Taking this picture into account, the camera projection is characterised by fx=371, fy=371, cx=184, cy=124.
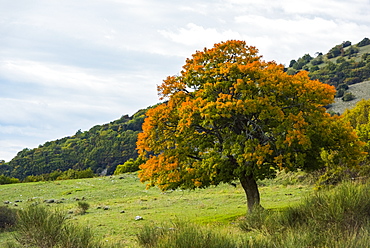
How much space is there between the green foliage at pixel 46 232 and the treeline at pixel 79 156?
341ft

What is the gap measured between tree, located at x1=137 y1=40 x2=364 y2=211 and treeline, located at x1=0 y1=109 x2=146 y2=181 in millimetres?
95218

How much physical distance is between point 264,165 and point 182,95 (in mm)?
5419

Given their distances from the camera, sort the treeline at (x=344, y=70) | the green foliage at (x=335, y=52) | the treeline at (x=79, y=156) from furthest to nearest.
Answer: the green foliage at (x=335, y=52) < the treeline at (x=344, y=70) < the treeline at (x=79, y=156)

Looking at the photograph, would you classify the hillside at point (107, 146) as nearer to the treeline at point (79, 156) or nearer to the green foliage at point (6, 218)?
the treeline at point (79, 156)

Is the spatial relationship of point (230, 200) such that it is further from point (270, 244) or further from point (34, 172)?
point (34, 172)

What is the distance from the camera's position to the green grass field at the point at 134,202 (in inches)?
766

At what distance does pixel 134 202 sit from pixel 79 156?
337 feet

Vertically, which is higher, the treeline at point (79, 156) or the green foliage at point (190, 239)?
the treeline at point (79, 156)

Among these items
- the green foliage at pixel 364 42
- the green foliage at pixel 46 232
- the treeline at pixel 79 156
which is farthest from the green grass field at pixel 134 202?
the green foliage at pixel 364 42

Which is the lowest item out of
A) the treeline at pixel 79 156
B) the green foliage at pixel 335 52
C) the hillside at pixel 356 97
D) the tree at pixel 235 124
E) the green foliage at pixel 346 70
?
the tree at pixel 235 124

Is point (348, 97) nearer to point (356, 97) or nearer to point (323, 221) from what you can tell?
point (356, 97)

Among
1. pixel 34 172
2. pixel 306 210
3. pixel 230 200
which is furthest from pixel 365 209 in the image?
pixel 34 172

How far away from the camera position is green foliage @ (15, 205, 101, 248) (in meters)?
9.29

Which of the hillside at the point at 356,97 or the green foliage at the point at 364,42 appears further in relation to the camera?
the green foliage at the point at 364,42
